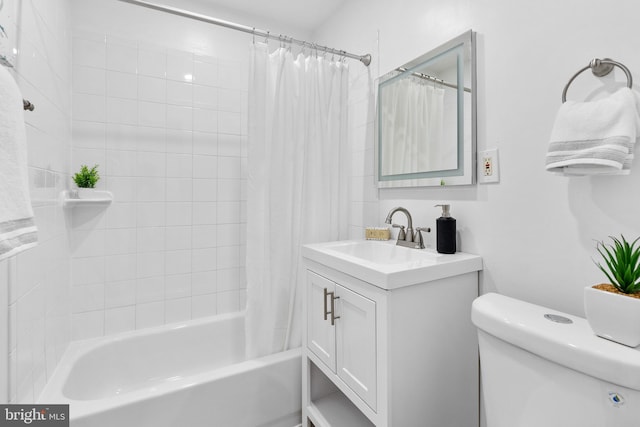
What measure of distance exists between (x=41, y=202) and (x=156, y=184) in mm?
746

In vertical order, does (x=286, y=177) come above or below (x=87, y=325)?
above

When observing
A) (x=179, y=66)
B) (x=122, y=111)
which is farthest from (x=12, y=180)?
(x=179, y=66)

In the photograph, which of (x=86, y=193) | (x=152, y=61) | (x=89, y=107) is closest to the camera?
(x=86, y=193)

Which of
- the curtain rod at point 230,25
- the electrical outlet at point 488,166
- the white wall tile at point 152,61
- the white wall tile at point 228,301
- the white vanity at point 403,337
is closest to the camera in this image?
the white vanity at point 403,337

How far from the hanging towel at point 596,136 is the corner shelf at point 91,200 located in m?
2.04

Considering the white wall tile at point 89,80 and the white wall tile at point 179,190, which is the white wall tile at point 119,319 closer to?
the white wall tile at point 179,190

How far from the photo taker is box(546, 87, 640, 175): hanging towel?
75 centimetres

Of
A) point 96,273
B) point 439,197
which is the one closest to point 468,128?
point 439,197

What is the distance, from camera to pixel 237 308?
86.7 inches

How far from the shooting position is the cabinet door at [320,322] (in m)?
1.25

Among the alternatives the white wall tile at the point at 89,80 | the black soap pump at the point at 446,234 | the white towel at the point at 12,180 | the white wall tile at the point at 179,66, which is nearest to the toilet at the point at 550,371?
the black soap pump at the point at 446,234

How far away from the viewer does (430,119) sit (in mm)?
1422

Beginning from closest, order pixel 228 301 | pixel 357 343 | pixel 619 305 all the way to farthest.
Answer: pixel 619 305 < pixel 357 343 < pixel 228 301

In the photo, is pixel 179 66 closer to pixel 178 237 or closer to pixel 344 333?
pixel 178 237
